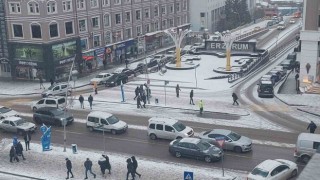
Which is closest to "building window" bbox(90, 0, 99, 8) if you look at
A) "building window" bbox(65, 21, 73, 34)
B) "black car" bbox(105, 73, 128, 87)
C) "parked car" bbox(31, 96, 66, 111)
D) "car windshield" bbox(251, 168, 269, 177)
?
"building window" bbox(65, 21, 73, 34)

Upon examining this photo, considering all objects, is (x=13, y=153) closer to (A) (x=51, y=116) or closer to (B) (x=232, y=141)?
(A) (x=51, y=116)

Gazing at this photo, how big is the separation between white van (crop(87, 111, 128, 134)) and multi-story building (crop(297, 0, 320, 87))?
2298 centimetres

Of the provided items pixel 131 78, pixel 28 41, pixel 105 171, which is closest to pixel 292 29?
pixel 131 78

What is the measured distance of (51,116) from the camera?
41.9 m

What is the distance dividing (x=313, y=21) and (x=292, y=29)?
61240 millimetres

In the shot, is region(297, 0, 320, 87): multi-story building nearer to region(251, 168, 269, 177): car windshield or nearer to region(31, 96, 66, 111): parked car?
region(31, 96, 66, 111): parked car

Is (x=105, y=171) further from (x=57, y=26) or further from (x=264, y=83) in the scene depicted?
(x=57, y=26)

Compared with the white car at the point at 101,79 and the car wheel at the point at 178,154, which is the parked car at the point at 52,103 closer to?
the white car at the point at 101,79

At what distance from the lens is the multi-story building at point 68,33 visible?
62.5m

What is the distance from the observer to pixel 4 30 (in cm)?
6538

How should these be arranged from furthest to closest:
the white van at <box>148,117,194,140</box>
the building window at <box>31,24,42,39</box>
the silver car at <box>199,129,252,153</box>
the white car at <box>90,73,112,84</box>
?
the building window at <box>31,24,42,39</box> → the white car at <box>90,73,112,84</box> → the white van at <box>148,117,194,140</box> → the silver car at <box>199,129,252,153</box>

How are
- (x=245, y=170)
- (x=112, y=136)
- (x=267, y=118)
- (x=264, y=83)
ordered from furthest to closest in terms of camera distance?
(x=264, y=83), (x=267, y=118), (x=112, y=136), (x=245, y=170)

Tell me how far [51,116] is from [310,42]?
1110 inches

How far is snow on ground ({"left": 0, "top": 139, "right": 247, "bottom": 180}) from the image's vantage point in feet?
99.9
